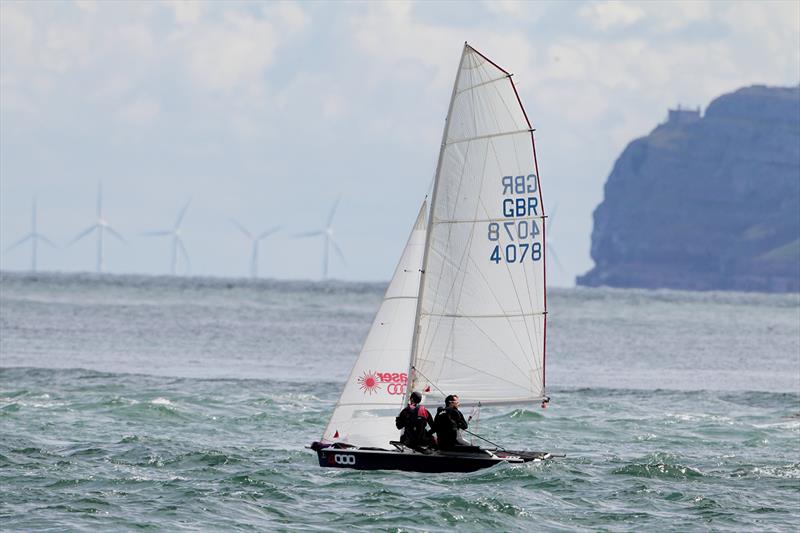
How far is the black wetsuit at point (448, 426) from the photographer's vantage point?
31.0 m

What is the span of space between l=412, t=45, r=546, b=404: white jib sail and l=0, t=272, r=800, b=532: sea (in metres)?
2.21

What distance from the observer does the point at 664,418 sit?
1849 inches

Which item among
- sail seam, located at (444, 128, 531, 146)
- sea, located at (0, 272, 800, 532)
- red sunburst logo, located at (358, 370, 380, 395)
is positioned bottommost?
sea, located at (0, 272, 800, 532)

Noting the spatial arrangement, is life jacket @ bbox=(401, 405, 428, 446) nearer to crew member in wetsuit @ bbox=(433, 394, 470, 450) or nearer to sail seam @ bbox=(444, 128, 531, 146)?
crew member in wetsuit @ bbox=(433, 394, 470, 450)

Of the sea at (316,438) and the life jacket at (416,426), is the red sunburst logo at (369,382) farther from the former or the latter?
the sea at (316,438)

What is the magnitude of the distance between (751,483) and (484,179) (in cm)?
900

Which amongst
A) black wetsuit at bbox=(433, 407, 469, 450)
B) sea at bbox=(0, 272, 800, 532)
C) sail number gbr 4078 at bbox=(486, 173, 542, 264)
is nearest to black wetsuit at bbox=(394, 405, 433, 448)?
black wetsuit at bbox=(433, 407, 469, 450)

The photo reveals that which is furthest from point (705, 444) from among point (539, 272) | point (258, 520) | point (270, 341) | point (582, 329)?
point (582, 329)

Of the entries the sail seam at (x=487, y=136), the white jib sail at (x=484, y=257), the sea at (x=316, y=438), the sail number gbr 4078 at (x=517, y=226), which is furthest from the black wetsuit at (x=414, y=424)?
the sail seam at (x=487, y=136)

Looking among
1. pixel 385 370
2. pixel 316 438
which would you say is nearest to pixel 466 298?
pixel 385 370

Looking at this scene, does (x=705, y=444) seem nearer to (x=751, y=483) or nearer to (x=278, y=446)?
(x=751, y=483)

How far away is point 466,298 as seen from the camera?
32250 millimetres

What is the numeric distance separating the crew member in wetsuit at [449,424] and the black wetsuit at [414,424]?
0.81ft

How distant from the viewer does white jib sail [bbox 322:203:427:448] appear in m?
32.1
